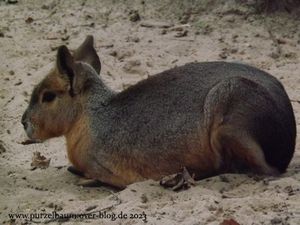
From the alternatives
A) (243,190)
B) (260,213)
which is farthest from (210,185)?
(260,213)

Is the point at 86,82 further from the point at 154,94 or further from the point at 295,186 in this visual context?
the point at 295,186

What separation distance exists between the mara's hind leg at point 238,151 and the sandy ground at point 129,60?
12 centimetres

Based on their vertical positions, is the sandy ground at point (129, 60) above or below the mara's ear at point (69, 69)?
below

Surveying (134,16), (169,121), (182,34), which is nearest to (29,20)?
(134,16)

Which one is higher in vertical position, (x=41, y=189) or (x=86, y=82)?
(x=86, y=82)

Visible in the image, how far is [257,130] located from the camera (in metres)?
5.72

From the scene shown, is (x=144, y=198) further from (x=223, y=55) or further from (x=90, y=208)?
(x=223, y=55)

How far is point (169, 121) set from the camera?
6059 millimetres

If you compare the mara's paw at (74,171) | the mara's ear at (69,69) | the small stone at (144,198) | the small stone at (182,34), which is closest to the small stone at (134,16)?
the small stone at (182,34)

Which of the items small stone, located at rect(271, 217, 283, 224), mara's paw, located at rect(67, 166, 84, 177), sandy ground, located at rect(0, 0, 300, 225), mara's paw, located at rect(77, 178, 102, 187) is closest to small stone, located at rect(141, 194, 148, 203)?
sandy ground, located at rect(0, 0, 300, 225)

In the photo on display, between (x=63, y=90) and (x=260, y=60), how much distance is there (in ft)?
9.63

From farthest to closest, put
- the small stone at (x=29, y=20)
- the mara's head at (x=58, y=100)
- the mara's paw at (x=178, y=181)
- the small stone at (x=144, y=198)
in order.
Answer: the small stone at (x=29, y=20) < the mara's head at (x=58, y=100) < the mara's paw at (x=178, y=181) < the small stone at (x=144, y=198)

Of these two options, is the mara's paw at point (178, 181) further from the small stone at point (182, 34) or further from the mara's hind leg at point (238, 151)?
the small stone at point (182, 34)

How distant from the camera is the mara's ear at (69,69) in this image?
630 centimetres
